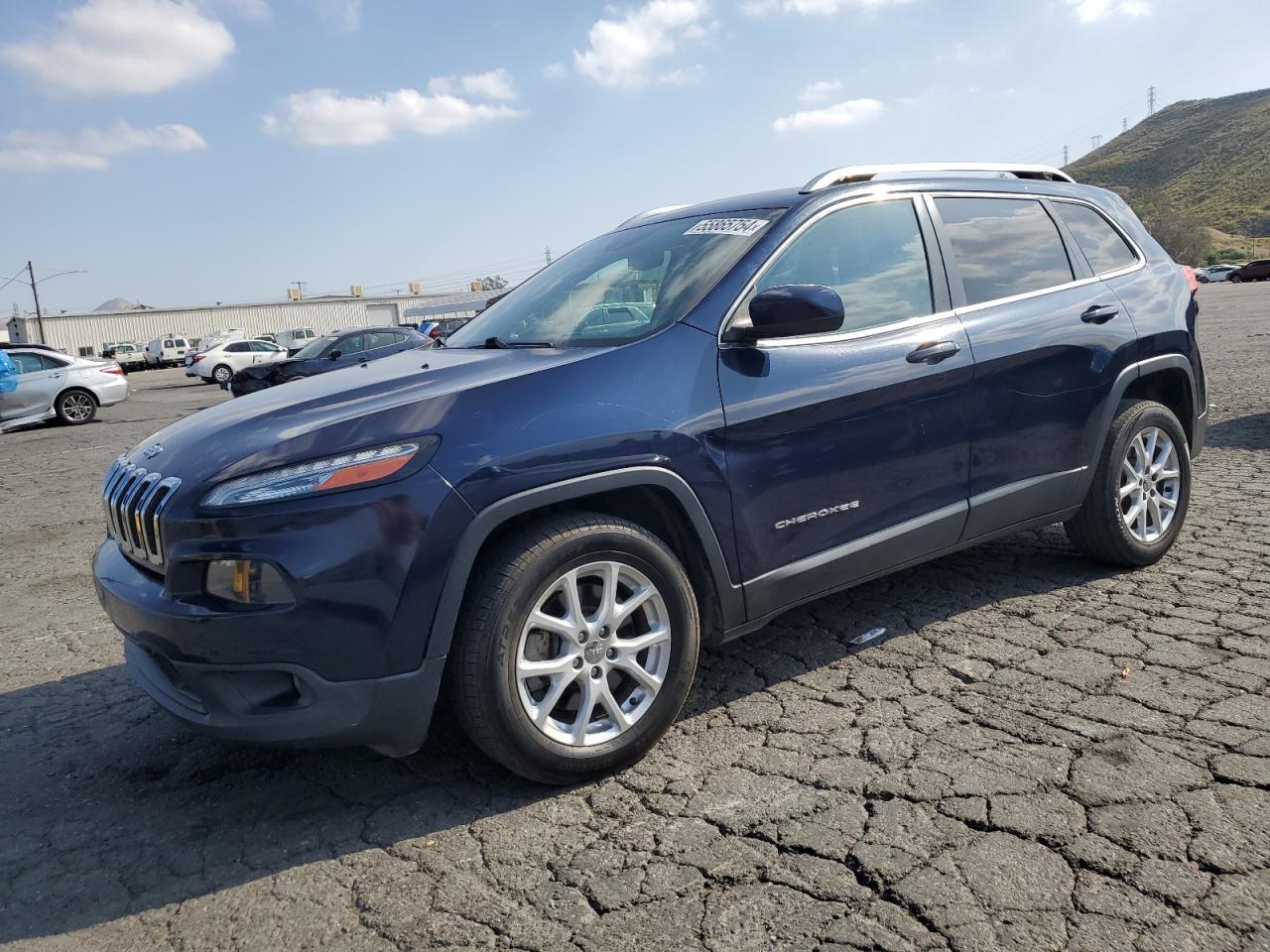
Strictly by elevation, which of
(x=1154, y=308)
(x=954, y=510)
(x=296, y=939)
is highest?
(x=1154, y=308)

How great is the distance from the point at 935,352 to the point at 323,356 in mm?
16836

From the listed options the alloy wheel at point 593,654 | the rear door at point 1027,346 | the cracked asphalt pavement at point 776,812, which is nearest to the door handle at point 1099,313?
the rear door at point 1027,346

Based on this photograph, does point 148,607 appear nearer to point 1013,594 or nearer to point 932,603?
point 932,603

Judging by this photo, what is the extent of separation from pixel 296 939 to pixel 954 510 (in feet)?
8.84

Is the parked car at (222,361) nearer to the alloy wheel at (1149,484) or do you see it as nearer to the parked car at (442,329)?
the parked car at (442,329)

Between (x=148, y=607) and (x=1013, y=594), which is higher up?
(x=148, y=607)

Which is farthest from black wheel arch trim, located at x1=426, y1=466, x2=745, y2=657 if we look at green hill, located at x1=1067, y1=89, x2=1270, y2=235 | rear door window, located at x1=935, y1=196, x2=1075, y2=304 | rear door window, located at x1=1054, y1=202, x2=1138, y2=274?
green hill, located at x1=1067, y1=89, x2=1270, y2=235

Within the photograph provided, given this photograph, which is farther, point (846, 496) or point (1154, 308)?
point (1154, 308)

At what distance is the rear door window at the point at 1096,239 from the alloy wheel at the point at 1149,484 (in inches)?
31.6

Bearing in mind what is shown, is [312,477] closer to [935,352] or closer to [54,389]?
[935,352]

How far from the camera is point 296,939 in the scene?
2.28 m

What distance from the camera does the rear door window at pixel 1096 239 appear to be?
4.48 m

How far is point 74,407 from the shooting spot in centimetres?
1677

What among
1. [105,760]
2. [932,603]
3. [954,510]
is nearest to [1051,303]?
[954,510]
